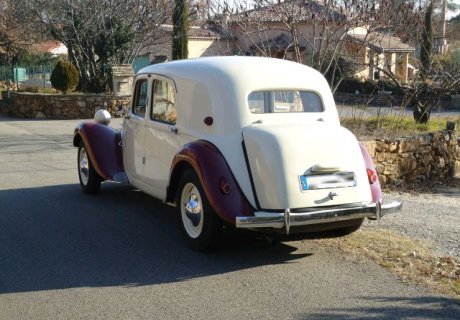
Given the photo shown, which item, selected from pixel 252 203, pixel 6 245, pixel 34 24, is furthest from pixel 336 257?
pixel 34 24

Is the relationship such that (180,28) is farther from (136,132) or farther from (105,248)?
(105,248)

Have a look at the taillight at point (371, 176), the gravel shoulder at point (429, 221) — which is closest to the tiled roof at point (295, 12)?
the gravel shoulder at point (429, 221)

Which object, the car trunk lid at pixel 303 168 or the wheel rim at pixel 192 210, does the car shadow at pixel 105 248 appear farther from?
the car trunk lid at pixel 303 168

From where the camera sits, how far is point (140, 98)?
300 inches

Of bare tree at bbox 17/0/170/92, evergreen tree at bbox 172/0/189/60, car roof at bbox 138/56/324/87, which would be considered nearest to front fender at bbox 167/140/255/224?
car roof at bbox 138/56/324/87

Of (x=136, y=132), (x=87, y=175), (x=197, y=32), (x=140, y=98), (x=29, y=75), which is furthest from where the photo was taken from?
(x=197, y=32)

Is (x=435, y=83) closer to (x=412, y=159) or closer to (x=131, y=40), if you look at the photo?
(x=412, y=159)

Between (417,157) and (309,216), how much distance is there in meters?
6.15

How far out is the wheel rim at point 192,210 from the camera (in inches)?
235

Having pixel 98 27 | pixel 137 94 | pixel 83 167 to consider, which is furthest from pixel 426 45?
pixel 137 94

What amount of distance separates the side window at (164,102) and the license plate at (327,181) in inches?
71.2

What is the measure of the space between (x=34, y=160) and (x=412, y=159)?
702 centimetres

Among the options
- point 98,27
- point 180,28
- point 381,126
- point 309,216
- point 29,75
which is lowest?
point 309,216

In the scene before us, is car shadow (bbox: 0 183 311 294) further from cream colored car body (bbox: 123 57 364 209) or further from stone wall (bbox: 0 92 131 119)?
stone wall (bbox: 0 92 131 119)
